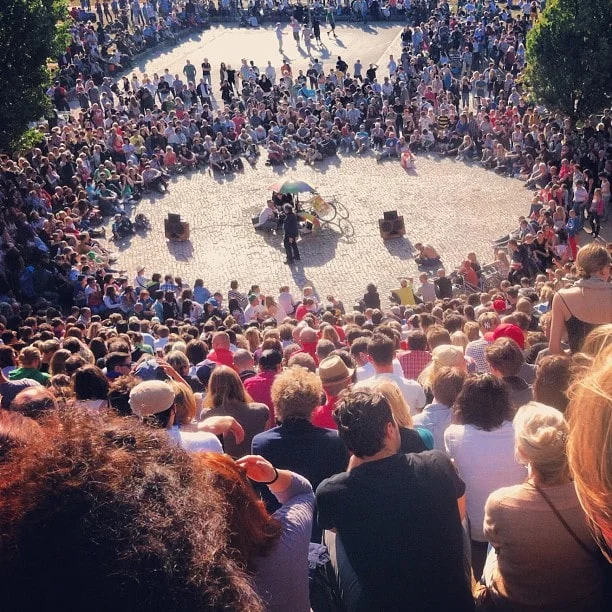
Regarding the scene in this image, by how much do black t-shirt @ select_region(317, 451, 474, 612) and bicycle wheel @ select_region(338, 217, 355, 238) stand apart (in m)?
17.3

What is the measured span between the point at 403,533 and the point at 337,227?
18062 millimetres

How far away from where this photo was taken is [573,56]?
21.2 metres

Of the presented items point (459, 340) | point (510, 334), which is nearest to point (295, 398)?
point (510, 334)

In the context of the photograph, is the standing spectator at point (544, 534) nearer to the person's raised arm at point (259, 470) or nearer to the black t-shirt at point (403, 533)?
the black t-shirt at point (403, 533)

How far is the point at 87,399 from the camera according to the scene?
6938 mm

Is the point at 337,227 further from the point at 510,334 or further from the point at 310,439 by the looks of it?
the point at 310,439

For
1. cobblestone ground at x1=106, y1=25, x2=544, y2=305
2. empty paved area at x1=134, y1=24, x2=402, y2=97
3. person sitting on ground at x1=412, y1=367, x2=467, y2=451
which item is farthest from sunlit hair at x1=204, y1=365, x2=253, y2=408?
empty paved area at x1=134, y1=24, x2=402, y2=97

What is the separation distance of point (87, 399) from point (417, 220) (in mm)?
15858

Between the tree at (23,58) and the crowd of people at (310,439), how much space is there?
7.65 ft

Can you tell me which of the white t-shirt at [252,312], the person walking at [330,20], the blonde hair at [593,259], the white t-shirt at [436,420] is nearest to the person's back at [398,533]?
the white t-shirt at [436,420]

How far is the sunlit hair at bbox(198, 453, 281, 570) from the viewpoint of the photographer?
3.05 metres

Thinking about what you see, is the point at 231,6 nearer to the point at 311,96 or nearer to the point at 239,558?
the point at 311,96

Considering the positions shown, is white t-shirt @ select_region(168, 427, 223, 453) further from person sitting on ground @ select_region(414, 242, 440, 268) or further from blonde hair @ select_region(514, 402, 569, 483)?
person sitting on ground @ select_region(414, 242, 440, 268)

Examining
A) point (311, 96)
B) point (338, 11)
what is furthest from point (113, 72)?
point (338, 11)
